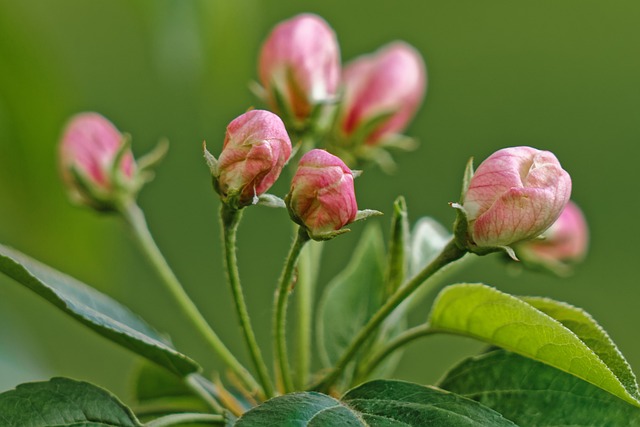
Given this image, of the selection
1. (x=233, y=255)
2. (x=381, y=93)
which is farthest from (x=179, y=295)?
(x=381, y=93)


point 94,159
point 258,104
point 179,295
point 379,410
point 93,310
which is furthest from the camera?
point 258,104

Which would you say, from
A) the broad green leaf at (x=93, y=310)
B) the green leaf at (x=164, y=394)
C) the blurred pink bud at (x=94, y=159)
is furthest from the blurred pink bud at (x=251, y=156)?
the blurred pink bud at (x=94, y=159)

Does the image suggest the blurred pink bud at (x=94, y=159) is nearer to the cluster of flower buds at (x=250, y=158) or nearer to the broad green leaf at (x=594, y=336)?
the cluster of flower buds at (x=250, y=158)

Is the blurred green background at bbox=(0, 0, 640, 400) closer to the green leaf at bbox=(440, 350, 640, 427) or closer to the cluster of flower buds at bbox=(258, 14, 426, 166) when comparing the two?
the cluster of flower buds at bbox=(258, 14, 426, 166)

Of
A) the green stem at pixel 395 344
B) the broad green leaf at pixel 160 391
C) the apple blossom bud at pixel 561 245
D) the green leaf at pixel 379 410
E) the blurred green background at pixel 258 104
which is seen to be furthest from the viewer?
the blurred green background at pixel 258 104

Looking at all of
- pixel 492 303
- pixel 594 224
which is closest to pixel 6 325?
pixel 492 303

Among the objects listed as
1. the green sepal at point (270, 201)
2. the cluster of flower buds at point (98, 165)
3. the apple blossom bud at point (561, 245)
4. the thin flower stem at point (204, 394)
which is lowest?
the thin flower stem at point (204, 394)

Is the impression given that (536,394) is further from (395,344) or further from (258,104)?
(258,104)

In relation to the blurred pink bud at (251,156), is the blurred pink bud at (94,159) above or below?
below
